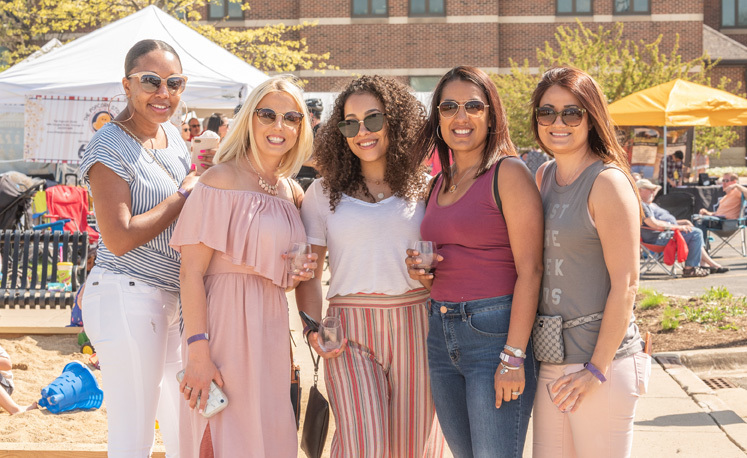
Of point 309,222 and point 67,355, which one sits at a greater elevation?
point 309,222

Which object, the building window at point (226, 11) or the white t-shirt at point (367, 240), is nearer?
the white t-shirt at point (367, 240)

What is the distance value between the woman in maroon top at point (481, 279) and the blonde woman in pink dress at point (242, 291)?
1.99ft

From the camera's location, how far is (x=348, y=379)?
3.46 metres

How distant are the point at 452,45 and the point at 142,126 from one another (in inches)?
1130

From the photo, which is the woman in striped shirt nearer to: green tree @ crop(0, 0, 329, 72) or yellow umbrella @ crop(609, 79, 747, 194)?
yellow umbrella @ crop(609, 79, 747, 194)

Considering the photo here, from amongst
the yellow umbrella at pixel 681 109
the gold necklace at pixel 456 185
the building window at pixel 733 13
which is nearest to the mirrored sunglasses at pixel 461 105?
the gold necklace at pixel 456 185

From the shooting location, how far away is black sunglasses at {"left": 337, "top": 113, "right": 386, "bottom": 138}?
11.7 ft

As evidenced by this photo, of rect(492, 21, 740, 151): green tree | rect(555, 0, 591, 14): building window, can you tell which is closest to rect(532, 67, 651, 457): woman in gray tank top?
rect(492, 21, 740, 151): green tree

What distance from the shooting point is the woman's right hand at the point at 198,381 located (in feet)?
10.4

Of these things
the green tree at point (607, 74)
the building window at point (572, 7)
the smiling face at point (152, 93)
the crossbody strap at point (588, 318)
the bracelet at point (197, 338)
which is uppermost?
the building window at point (572, 7)

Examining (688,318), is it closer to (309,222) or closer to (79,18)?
(309,222)

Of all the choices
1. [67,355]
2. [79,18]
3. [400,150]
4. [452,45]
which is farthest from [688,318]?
[452,45]

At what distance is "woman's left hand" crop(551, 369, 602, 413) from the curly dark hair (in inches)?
44.1

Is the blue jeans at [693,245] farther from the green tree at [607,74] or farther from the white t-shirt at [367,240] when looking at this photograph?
the white t-shirt at [367,240]
